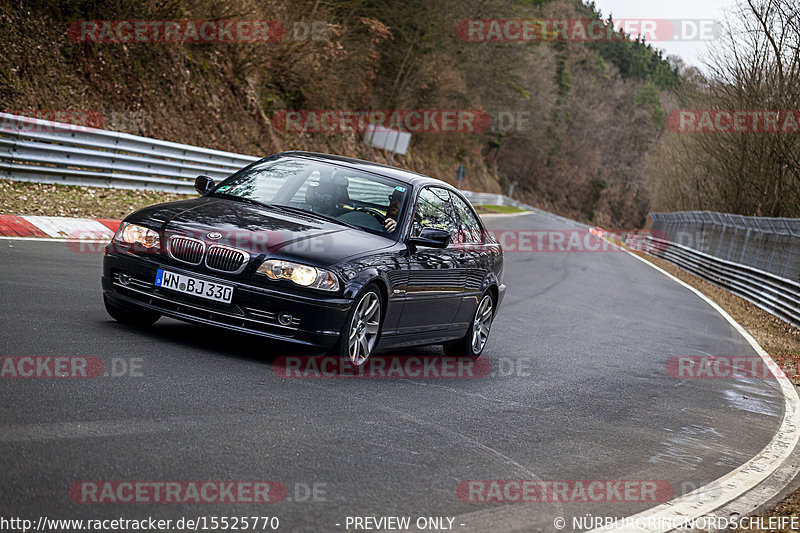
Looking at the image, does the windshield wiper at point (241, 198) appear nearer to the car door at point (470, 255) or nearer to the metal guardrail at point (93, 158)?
the car door at point (470, 255)

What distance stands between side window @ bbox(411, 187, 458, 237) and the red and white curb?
632cm

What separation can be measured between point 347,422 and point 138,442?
4.89ft

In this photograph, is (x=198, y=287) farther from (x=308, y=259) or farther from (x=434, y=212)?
(x=434, y=212)

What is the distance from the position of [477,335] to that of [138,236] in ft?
12.1

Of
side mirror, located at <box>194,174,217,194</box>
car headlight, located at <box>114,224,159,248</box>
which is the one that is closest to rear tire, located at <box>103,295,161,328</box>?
car headlight, located at <box>114,224,159,248</box>

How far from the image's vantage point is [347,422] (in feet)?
19.5

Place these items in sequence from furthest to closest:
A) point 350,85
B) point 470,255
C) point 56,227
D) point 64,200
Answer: point 350,85
point 64,200
point 56,227
point 470,255

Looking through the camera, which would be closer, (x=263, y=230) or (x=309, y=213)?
(x=263, y=230)

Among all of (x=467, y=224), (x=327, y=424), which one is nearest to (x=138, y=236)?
(x=327, y=424)

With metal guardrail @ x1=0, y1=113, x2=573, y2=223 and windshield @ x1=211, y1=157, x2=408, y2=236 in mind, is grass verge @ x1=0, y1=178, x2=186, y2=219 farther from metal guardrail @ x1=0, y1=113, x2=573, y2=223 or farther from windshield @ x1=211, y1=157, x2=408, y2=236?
windshield @ x1=211, y1=157, x2=408, y2=236

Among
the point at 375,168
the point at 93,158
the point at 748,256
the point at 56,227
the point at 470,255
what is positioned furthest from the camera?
the point at 748,256

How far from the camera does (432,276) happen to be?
834 centimetres

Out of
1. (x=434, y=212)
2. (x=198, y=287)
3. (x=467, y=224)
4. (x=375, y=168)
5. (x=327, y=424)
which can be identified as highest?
(x=375, y=168)

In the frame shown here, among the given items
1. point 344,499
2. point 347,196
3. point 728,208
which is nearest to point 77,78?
point 347,196
